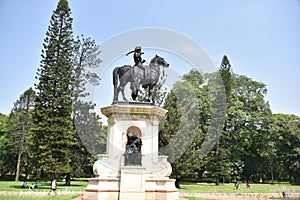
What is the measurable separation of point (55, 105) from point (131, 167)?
47.6ft

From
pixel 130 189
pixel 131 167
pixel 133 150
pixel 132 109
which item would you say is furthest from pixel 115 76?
pixel 130 189

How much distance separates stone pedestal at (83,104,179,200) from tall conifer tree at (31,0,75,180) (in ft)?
40.1

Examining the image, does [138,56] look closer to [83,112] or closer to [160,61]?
[160,61]

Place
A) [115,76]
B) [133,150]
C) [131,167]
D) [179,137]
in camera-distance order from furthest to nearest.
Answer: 1. [179,137]
2. [115,76]
3. [133,150]
4. [131,167]

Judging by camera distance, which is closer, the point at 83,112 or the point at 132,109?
the point at 132,109

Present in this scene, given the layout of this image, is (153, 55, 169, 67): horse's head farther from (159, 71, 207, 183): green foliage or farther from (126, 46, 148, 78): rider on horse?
(159, 71, 207, 183): green foliage

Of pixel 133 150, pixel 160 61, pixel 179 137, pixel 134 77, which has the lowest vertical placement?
pixel 133 150

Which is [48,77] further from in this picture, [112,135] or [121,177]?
[121,177]

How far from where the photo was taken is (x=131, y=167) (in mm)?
12250

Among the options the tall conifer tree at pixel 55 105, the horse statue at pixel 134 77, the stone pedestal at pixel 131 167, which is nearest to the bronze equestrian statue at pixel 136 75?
the horse statue at pixel 134 77

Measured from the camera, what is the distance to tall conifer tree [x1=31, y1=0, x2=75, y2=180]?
79.7 ft

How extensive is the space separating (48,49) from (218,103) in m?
20.0

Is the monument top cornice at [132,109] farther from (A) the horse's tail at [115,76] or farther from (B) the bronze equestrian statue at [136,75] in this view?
(A) the horse's tail at [115,76]

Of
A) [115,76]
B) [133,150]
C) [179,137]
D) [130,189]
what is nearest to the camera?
[130,189]
